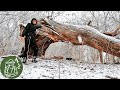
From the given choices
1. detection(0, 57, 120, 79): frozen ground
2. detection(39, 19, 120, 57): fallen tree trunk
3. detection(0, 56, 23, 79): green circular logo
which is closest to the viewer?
detection(0, 56, 23, 79): green circular logo

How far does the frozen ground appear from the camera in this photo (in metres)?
7.33

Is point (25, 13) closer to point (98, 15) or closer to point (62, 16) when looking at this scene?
point (62, 16)

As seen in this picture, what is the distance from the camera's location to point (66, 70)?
7891mm

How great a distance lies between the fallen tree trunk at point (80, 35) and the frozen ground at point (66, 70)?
2.38 ft

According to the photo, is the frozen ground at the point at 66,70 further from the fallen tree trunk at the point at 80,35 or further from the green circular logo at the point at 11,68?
the fallen tree trunk at the point at 80,35

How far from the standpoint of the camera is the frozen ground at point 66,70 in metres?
7.33

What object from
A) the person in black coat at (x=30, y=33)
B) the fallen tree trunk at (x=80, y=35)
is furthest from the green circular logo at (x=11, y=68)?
the fallen tree trunk at (x=80, y=35)

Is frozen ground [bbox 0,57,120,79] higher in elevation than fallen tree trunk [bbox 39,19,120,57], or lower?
lower

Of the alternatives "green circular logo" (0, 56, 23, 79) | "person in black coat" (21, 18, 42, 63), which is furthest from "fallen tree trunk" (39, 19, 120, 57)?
"green circular logo" (0, 56, 23, 79)

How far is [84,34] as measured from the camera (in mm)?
9047

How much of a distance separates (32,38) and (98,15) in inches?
471

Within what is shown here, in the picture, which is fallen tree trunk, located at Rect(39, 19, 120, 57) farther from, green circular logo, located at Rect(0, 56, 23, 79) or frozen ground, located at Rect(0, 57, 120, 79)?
green circular logo, located at Rect(0, 56, 23, 79)

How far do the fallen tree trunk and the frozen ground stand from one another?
73 cm

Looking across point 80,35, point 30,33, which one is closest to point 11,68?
point 30,33
